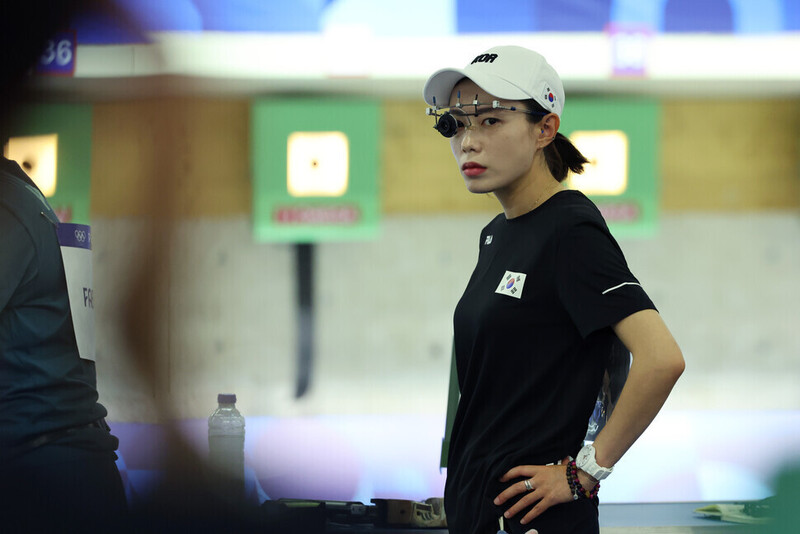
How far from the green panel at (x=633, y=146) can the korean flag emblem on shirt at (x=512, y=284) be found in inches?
64.7

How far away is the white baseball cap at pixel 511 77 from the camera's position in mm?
1215

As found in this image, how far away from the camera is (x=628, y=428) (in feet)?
3.65

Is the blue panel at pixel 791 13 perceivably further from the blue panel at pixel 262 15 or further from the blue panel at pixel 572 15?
the blue panel at pixel 262 15

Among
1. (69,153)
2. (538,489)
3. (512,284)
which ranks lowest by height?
(538,489)

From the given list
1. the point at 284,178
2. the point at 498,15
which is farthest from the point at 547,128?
the point at 284,178

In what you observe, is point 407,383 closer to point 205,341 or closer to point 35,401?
point 205,341

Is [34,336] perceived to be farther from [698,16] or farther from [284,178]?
[698,16]

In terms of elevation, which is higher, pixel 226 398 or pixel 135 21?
pixel 135 21

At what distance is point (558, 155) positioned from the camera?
4.23ft

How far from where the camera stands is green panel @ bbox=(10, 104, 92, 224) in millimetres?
2746

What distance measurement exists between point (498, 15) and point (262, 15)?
29.4 inches

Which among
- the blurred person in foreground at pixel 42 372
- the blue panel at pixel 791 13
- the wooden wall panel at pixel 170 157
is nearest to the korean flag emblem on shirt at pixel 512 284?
the blurred person in foreground at pixel 42 372

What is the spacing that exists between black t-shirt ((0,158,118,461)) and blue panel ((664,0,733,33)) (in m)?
1.94

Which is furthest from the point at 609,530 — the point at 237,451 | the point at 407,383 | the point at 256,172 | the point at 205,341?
the point at 256,172
